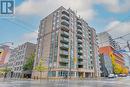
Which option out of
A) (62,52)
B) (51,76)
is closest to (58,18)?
(62,52)

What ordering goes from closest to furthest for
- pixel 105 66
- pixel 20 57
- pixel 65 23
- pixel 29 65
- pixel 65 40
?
pixel 65 40
pixel 65 23
pixel 29 65
pixel 20 57
pixel 105 66

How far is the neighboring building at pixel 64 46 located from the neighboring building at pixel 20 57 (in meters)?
19.5

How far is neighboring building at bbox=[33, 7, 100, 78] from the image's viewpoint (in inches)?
2307

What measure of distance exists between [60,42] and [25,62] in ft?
105

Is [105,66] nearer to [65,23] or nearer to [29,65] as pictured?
[29,65]

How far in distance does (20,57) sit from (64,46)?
1586 inches

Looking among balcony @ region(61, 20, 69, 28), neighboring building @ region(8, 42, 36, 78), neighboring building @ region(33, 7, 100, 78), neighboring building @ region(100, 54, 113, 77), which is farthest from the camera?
neighboring building @ region(100, 54, 113, 77)

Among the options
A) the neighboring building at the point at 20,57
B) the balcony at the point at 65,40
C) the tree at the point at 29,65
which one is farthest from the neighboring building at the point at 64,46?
the neighboring building at the point at 20,57

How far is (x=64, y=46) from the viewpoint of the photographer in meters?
61.0

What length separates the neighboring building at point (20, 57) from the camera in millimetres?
87562

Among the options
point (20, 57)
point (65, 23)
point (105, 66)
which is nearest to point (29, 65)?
point (20, 57)

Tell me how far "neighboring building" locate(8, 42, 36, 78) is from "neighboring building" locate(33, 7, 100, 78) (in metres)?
19.5

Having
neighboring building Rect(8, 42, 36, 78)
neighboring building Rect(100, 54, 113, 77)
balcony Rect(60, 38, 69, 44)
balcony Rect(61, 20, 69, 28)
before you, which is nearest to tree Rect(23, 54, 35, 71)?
neighboring building Rect(8, 42, 36, 78)

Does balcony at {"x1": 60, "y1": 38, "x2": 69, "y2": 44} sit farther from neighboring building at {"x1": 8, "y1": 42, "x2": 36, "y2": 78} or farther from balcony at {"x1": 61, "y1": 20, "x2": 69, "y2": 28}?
neighboring building at {"x1": 8, "y1": 42, "x2": 36, "y2": 78}
